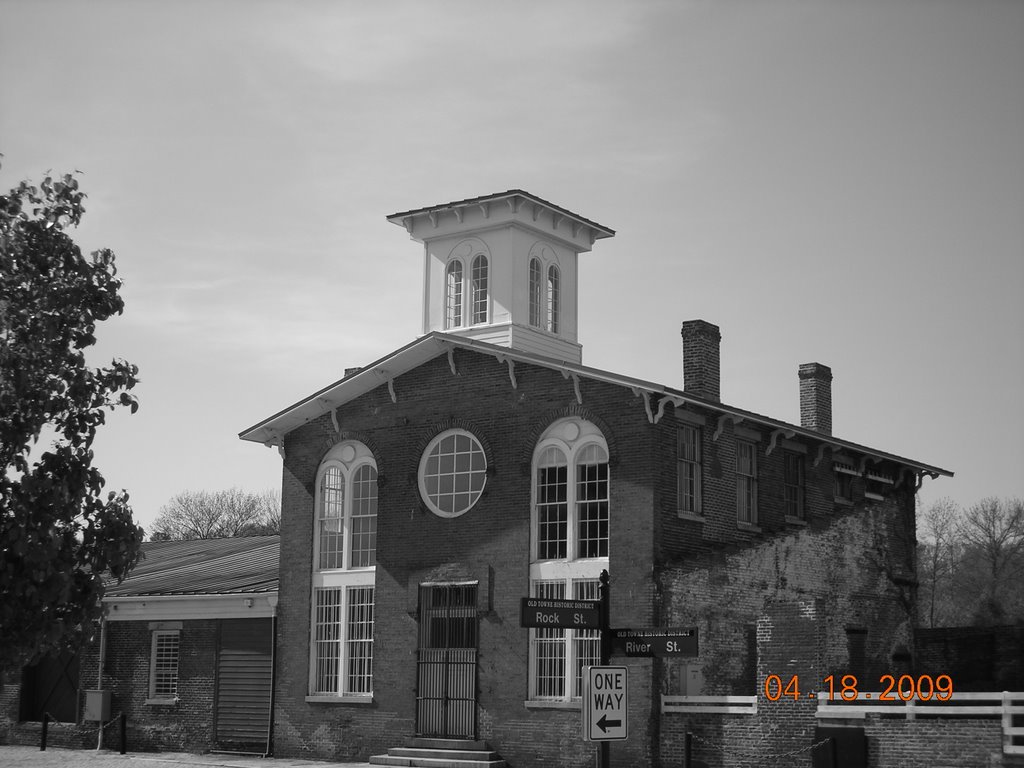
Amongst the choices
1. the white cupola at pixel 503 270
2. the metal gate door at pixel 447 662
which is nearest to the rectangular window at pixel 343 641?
the metal gate door at pixel 447 662

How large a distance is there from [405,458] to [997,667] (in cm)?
1448

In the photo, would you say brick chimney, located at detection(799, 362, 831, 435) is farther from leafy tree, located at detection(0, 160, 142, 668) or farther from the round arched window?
leafy tree, located at detection(0, 160, 142, 668)

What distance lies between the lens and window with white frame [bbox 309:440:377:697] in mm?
29234

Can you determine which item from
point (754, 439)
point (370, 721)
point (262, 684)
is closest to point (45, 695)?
point (262, 684)

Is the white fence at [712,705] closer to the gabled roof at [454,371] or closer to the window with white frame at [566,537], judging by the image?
the window with white frame at [566,537]

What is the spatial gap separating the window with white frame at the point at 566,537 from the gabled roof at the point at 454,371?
4.15ft

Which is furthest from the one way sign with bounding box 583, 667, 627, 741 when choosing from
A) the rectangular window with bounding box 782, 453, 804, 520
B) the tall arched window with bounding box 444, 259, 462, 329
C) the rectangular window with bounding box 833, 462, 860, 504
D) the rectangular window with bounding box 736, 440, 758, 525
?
the tall arched window with bounding box 444, 259, 462, 329

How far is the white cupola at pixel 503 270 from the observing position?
106 feet

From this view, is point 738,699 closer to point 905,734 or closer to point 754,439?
point 905,734

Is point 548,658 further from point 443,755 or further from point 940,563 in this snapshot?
point 940,563

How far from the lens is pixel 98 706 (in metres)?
32.3

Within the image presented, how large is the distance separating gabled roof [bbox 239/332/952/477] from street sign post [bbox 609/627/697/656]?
26.6 feet

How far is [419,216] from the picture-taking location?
3362 cm

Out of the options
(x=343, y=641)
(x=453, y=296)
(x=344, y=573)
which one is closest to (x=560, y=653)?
(x=343, y=641)
